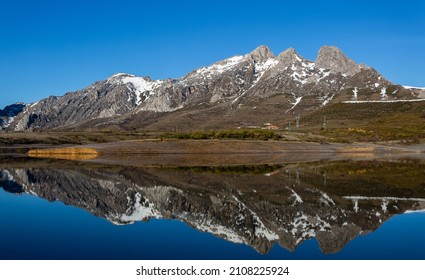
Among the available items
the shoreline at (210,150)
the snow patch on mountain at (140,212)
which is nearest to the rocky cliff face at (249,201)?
the snow patch on mountain at (140,212)

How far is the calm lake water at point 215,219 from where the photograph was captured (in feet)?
72.4

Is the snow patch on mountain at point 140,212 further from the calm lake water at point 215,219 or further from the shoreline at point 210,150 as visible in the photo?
the shoreline at point 210,150

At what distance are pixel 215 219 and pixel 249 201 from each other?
849 centimetres

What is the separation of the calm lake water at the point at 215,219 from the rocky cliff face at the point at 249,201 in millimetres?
77

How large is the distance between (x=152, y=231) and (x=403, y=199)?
22.3 metres

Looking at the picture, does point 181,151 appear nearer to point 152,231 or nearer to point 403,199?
point 403,199

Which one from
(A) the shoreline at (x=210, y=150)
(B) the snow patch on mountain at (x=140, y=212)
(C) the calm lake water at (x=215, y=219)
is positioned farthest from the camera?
(A) the shoreline at (x=210, y=150)

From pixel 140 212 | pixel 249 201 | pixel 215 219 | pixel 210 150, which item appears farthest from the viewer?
pixel 210 150

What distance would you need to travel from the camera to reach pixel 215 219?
30.6m

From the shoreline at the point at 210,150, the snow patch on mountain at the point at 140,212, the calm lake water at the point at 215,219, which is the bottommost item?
the snow patch on mountain at the point at 140,212

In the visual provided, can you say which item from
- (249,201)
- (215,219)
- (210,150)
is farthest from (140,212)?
(210,150)

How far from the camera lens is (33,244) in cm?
2325

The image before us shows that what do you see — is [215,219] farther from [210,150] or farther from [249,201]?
[210,150]
